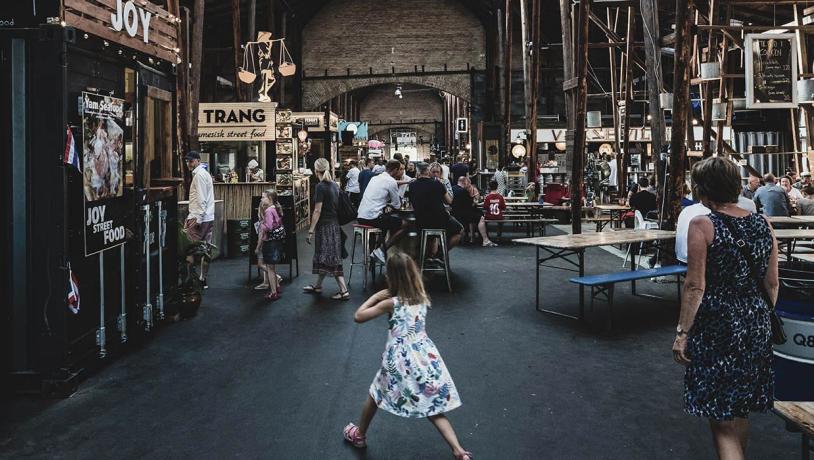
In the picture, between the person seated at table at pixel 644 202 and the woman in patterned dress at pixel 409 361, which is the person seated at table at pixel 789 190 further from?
the woman in patterned dress at pixel 409 361

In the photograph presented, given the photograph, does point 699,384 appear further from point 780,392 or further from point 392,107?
point 392,107

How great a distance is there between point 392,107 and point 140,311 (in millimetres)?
41198

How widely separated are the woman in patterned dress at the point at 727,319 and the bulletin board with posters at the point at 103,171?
3.83m

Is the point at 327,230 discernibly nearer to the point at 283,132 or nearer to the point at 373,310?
the point at 373,310

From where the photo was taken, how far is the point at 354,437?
348cm

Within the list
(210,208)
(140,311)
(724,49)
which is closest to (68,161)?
(140,311)

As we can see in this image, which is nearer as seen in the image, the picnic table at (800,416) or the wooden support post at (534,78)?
the picnic table at (800,416)

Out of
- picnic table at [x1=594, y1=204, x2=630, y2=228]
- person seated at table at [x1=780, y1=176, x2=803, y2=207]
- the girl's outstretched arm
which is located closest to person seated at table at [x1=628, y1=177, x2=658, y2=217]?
picnic table at [x1=594, y1=204, x2=630, y2=228]

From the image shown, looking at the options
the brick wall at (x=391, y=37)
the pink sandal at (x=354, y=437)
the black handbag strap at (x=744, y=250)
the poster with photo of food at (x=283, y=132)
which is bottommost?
the pink sandal at (x=354, y=437)

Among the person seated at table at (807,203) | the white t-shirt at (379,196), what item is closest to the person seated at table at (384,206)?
the white t-shirt at (379,196)

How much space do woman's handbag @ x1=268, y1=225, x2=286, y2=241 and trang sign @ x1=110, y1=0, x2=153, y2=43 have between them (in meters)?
2.54

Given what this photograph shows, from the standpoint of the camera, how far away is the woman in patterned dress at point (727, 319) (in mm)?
2539

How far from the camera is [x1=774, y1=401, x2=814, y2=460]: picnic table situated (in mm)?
2428

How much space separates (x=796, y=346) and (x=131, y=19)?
4.98 m
